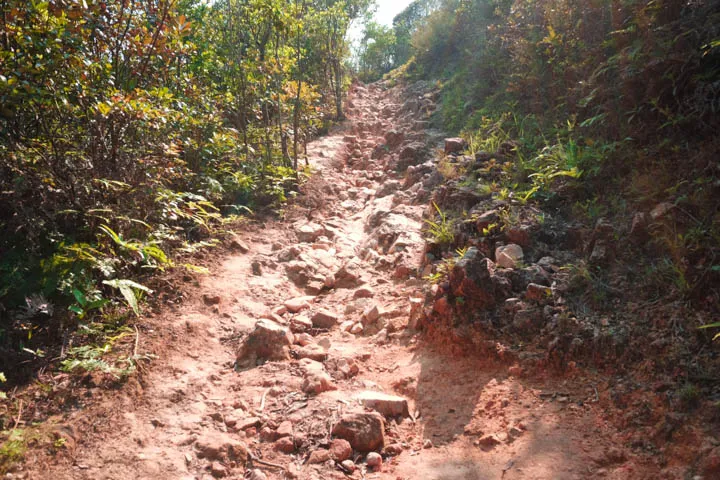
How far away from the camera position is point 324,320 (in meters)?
3.76

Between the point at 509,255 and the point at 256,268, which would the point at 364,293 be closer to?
the point at 256,268

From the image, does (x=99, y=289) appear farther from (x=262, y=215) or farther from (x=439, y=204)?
(x=439, y=204)

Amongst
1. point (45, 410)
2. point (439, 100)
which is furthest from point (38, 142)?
point (439, 100)

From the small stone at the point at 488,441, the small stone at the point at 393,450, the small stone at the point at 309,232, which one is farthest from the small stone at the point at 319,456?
the small stone at the point at 309,232

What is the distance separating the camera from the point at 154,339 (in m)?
2.98

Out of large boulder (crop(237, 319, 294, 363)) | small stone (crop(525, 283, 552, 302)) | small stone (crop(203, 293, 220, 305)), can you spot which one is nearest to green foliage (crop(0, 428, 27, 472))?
large boulder (crop(237, 319, 294, 363))

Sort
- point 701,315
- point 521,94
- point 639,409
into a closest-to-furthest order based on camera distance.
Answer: point 639,409
point 701,315
point 521,94

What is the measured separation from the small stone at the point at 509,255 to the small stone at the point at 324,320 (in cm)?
154

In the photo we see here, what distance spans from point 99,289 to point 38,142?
112 centimetres

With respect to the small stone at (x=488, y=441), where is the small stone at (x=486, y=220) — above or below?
above

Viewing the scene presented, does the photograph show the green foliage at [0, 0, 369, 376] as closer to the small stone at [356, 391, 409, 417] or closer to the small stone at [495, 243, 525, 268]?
the small stone at [356, 391, 409, 417]

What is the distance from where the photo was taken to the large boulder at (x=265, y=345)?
123 inches

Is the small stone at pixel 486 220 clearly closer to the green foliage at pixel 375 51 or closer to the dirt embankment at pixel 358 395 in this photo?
the dirt embankment at pixel 358 395

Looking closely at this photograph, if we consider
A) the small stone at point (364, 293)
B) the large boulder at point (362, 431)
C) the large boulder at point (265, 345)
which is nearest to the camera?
the large boulder at point (362, 431)
